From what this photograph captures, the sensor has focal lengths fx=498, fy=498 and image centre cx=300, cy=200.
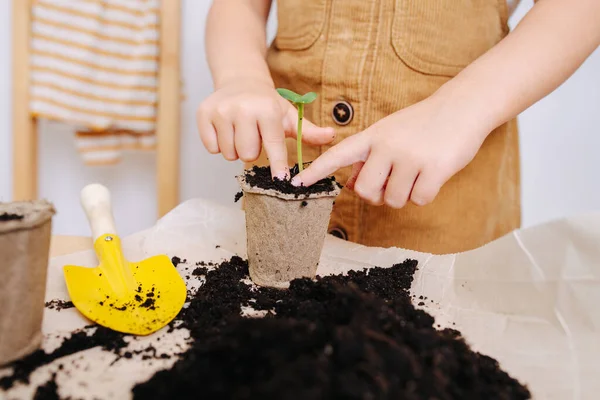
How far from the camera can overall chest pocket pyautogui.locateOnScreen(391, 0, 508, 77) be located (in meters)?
0.63

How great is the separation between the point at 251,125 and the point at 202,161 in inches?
27.6

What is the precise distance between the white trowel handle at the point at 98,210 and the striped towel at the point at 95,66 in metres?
0.44

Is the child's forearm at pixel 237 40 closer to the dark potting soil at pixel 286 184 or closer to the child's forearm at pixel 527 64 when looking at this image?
the dark potting soil at pixel 286 184

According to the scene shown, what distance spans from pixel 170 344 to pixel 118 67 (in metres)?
0.75

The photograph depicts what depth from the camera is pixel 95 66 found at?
3.27 ft

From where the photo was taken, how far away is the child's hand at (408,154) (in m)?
0.51

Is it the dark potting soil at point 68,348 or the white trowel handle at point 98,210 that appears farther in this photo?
the white trowel handle at point 98,210

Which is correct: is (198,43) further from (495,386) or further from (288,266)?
(495,386)

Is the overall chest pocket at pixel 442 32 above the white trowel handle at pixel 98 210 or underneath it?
above

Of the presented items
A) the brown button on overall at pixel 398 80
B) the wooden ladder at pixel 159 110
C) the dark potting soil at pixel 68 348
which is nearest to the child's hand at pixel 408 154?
the brown button on overall at pixel 398 80

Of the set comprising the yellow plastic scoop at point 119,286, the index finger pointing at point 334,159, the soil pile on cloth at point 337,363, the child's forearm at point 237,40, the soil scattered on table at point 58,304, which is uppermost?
the child's forearm at point 237,40

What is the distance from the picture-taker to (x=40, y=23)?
0.98 meters

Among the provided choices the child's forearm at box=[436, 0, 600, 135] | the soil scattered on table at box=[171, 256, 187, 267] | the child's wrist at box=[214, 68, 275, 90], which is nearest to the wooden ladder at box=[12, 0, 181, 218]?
the child's wrist at box=[214, 68, 275, 90]

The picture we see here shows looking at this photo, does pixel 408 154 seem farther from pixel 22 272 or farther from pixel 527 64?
pixel 22 272
